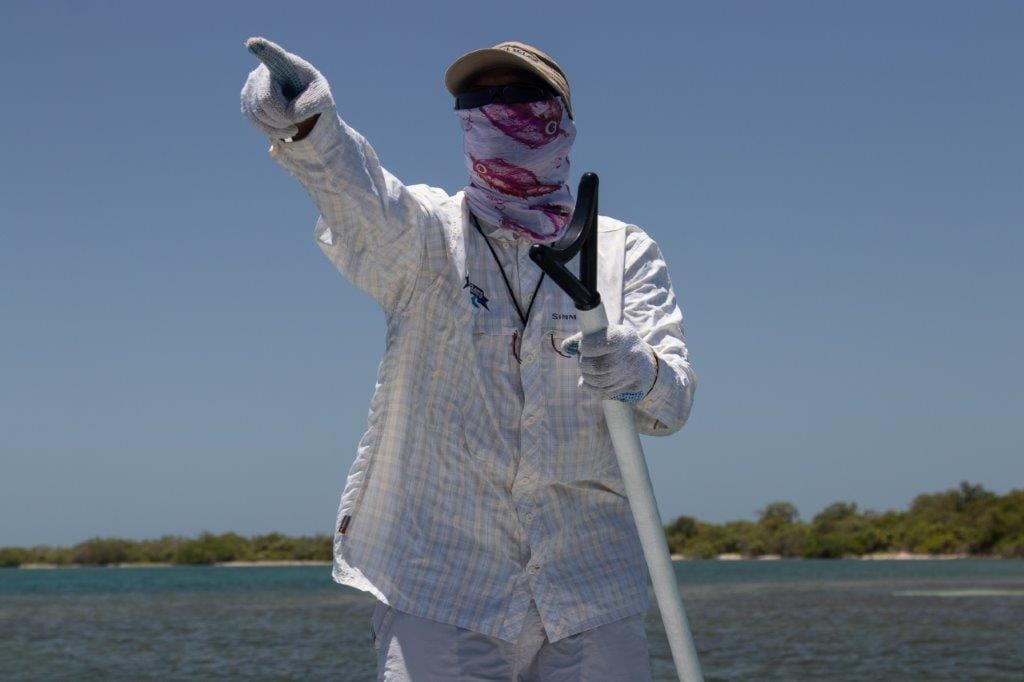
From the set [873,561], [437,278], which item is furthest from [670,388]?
[873,561]

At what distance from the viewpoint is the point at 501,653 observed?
232 centimetres

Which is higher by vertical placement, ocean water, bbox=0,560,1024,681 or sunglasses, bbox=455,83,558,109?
sunglasses, bbox=455,83,558,109

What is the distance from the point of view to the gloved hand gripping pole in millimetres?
2109

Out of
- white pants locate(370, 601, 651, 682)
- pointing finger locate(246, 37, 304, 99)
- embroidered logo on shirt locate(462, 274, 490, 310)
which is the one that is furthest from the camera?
embroidered logo on shirt locate(462, 274, 490, 310)

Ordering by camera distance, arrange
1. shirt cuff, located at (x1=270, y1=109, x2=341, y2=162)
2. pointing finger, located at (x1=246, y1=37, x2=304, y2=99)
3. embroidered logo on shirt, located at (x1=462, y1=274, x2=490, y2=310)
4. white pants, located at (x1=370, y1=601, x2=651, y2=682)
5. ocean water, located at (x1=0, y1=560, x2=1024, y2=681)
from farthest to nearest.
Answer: ocean water, located at (x1=0, y1=560, x2=1024, y2=681) < embroidered logo on shirt, located at (x1=462, y1=274, x2=490, y2=310) < white pants, located at (x1=370, y1=601, x2=651, y2=682) < shirt cuff, located at (x1=270, y1=109, x2=341, y2=162) < pointing finger, located at (x1=246, y1=37, x2=304, y2=99)

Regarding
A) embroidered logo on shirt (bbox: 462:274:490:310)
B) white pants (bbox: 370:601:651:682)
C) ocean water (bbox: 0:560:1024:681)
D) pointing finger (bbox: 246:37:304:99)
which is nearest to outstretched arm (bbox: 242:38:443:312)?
pointing finger (bbox: 246:37:304:99)

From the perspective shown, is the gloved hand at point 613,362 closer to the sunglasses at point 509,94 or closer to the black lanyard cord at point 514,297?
→ the black lanyard cord at point 514,297

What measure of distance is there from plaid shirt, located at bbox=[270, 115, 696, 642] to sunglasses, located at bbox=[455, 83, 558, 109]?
0.22 meters

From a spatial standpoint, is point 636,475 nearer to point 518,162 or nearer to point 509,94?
point 518,162

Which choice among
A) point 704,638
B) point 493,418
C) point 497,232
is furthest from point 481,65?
point 704,638

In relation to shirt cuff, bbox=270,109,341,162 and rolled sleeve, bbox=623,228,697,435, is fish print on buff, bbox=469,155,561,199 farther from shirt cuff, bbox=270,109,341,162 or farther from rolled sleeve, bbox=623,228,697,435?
shirt cuff, bbox=270,109,341,162

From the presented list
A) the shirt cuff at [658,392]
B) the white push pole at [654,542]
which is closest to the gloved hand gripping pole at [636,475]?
the white push pole at [654,542]

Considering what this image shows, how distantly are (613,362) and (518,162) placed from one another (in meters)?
0.54

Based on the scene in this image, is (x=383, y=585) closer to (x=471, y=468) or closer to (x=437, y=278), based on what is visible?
(x=471, y=468)
